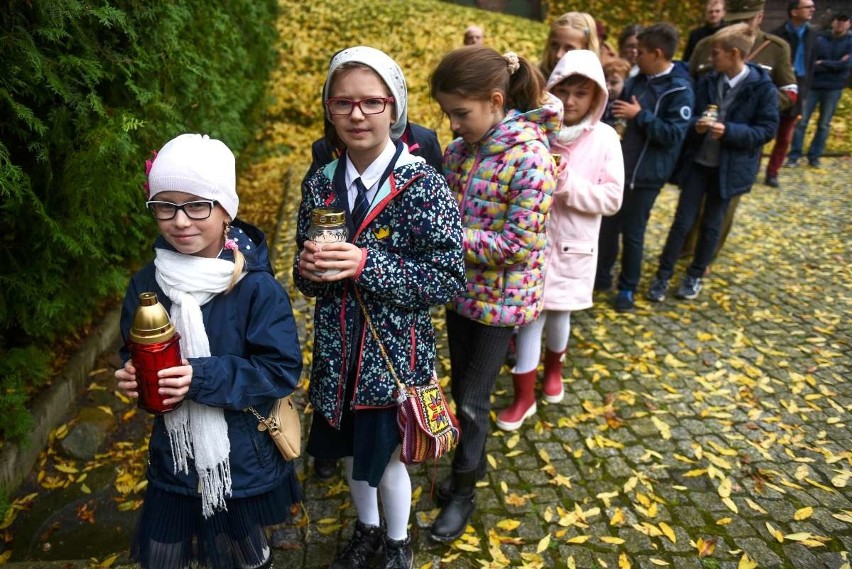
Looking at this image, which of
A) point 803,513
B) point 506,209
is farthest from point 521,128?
point 803,513

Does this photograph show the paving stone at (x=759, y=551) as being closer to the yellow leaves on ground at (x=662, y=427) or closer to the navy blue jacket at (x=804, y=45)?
the yellow leaves on ground at (x=662, y=427)

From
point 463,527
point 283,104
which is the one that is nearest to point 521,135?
point 463,527

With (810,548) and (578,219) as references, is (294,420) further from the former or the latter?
(810,548)

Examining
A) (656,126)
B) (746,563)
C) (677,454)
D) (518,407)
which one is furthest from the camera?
(656,126)

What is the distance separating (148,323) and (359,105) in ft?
3.24

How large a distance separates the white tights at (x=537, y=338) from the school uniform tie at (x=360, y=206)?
1.56 m

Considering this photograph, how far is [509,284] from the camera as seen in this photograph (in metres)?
2.68

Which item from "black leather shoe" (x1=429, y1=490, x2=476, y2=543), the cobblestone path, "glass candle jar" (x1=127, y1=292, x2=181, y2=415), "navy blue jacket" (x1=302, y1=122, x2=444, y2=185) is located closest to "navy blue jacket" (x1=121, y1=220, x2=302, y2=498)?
"glass candle jar" (x1=127, y1=292, x2=181, y2=415)

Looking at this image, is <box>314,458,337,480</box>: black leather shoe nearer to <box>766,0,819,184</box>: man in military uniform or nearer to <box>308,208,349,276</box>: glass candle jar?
<box>308,208,349,276</box>: glass candle jar

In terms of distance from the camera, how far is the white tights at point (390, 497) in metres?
2.34

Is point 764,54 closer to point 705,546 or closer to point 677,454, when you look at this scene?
point 677,454

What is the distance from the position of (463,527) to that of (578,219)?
1.94 metres

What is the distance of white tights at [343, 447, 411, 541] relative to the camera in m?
2.34

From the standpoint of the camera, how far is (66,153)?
3158mm
